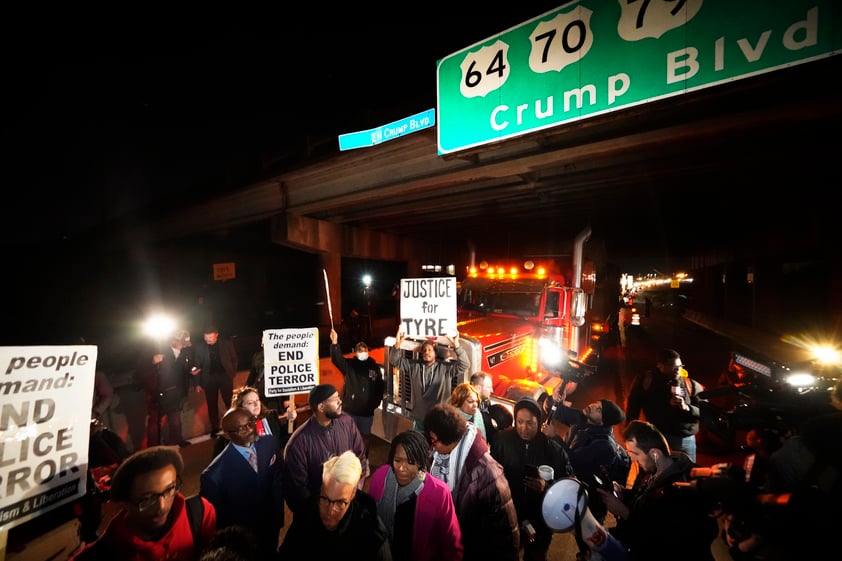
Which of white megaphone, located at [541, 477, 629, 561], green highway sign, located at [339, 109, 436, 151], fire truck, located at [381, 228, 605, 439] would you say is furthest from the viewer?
green highway sign, located at [339, 109, 436, 151]

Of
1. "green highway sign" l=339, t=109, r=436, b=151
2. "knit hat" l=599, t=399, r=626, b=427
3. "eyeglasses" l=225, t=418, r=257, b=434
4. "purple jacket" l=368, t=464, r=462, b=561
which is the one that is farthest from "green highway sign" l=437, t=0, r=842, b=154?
"eyeglasses" l=225, t=418, r=257, b=434

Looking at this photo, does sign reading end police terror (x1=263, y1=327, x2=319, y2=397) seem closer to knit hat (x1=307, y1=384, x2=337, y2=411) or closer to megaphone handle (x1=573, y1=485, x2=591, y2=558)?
knit hat (x1=307, y1=384, x2=337, y2=411)

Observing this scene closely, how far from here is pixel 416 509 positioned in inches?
95.1

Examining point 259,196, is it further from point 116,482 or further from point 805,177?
point 805,177

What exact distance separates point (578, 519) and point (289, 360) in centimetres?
424

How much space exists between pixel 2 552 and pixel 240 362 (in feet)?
28.8

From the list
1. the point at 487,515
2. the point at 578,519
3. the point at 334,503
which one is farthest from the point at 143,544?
the point at 578,519

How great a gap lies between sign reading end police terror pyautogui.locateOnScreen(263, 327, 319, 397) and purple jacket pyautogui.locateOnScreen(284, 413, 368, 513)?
5.43 ft

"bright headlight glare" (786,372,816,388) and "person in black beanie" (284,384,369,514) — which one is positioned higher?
"bright headlight glare" (786,372,816,388)

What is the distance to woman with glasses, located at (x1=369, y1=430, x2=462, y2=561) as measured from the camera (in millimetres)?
2367

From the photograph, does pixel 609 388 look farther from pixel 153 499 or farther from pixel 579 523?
pixel 153 499

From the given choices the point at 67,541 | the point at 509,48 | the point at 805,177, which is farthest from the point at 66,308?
the point at 805,177

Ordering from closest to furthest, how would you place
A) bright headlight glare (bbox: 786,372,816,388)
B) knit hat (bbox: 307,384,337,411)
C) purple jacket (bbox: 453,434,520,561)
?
purple jacket (bbox: 453,434,520,561) → knit hat (bbox: 307,384,337,411) → bright headlight glare (bbox: 786,372,816,388)

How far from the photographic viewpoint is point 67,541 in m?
3.80
